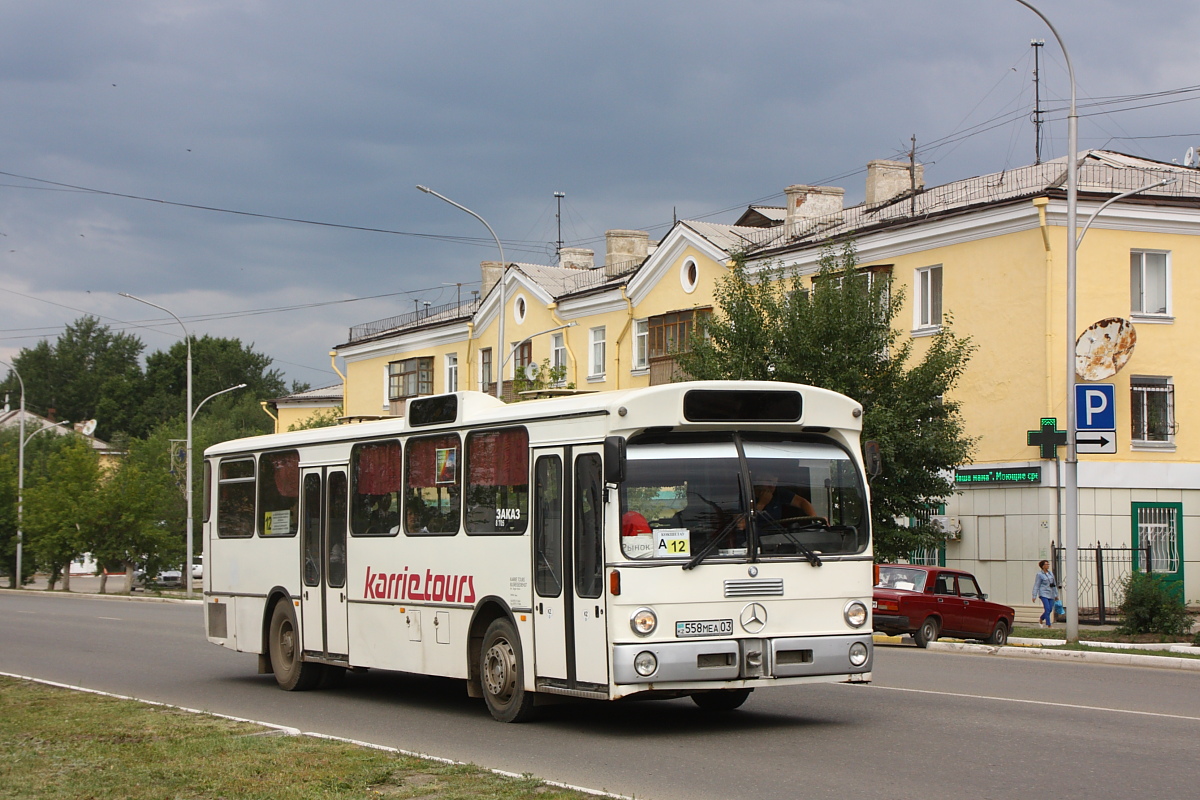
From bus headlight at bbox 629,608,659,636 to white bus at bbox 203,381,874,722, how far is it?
0.01 metres

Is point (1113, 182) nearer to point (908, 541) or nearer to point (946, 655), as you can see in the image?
point (908, 541)

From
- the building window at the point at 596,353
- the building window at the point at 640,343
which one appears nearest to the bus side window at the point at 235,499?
the building window at the point at 640,343

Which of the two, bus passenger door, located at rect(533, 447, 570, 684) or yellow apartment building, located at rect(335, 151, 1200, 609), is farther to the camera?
yellow apartment building, located at rect(335, 151, 1200, 609)

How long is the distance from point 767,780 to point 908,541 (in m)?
20.4

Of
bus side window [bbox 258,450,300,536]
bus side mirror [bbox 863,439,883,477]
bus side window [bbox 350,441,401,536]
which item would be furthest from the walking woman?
bus side mirror [bbox 863,439,883,477]

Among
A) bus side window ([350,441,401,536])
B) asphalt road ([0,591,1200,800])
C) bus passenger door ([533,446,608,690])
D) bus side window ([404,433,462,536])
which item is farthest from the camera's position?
bus side window ([350,441,401,536])

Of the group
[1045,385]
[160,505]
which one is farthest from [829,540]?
[160,505]

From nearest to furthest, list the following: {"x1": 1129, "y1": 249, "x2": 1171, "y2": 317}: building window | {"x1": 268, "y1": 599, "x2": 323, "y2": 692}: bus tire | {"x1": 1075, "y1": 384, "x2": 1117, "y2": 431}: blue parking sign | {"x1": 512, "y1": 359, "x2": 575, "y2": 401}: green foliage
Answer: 1. {"x1": 268, "y1": 599, "x2": 323, "y2": 692}: bus tire
2. {"x1": 1075, "y1": 384, "x2": 1117, "y2": 431}: blue parking sign
3. {"x1": 1129, "y1": 249, "x2": 1171, "y2": 317}: building window
4. {"x1": 512, "y1": 359, "x2": 575, "y2": 401}: green foliage

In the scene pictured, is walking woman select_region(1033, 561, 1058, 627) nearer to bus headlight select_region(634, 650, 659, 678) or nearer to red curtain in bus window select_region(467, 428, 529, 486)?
red curtain in bus window select_region(467, 428, 529, 486)

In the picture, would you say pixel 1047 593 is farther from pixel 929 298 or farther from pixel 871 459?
pixel 871 459

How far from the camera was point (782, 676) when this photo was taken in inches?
438

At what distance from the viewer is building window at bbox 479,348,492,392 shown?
57.1 m

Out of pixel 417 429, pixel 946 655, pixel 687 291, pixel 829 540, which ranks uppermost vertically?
pixel 687 291

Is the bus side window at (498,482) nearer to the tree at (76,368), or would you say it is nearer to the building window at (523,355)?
the building window at (523,355)
